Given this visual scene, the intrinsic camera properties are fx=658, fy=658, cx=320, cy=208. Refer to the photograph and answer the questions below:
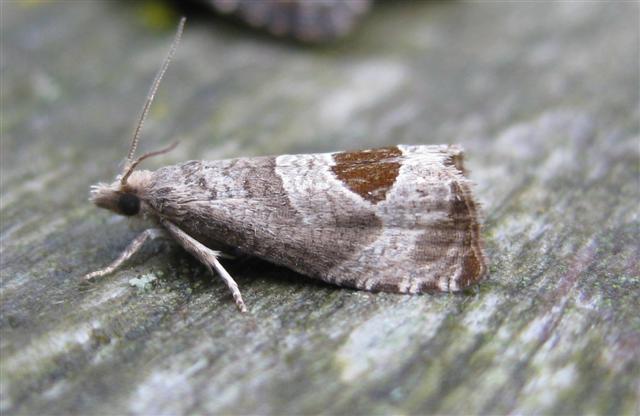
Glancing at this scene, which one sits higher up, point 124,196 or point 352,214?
point 124,196

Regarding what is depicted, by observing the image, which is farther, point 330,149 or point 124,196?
point 330,149

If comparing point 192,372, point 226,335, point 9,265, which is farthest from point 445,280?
point 9,265

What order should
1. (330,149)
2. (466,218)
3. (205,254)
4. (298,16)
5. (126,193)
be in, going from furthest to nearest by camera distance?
1. (298,16)
2. (330,149)
3. (126,193)
4. (205,254)
5. (466,218)

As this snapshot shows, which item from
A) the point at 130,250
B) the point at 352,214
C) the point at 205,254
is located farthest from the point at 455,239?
the point at 130,250

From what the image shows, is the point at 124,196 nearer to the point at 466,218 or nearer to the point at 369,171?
the point at 369,171

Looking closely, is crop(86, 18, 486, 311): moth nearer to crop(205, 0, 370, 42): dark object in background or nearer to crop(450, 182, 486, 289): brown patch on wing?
crop(450, 182, 486, 289): brown patch on wing

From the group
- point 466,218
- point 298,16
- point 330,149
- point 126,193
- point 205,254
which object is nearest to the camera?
point 466,218

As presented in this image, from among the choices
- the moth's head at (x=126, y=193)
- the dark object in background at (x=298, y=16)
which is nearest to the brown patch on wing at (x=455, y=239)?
the moth's head at (x=126, y=193)
